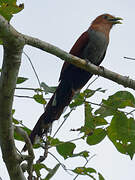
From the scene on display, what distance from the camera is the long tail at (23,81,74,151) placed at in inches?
133

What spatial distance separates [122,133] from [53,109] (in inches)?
68.5

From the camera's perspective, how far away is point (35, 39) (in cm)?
251

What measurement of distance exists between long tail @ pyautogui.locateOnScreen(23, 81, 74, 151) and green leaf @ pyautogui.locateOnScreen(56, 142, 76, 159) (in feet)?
2.61

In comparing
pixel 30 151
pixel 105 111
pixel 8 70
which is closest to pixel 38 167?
pixel 30 151

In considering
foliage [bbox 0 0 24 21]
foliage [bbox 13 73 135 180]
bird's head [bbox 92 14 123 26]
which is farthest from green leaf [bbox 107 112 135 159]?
bird's head [bbox 92 14 123 26]

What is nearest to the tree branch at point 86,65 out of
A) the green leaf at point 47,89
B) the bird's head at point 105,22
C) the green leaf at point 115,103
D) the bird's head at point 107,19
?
the green leaf at point 47,89

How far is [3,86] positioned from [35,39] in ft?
1.48

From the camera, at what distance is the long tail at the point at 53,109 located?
337 cm

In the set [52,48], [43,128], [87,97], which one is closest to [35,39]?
[52,48]

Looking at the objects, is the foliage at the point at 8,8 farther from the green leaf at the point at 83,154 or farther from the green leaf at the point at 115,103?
the green leaf at the point at 83,154

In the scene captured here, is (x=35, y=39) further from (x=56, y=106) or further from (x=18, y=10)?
(x=56, y=106)

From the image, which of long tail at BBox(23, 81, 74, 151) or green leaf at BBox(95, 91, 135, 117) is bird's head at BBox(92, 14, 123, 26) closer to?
long tail at BBox(23, 81, 74, 151)

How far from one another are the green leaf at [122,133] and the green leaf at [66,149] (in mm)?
275

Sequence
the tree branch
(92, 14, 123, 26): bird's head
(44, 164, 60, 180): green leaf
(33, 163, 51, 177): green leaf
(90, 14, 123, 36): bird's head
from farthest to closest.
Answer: (92, 14, 123, 26): bird's head, (90, 14, 123, 36): bird's head, the tree branch, (33, 163, 51, 177): green leaf, (44, 164, 60, 180): green leaf
